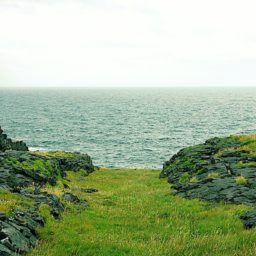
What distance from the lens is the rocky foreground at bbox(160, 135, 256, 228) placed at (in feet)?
71.3

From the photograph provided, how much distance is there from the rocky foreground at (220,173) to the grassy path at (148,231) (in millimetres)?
1514

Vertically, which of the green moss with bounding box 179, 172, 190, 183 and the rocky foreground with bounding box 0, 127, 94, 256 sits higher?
the rocky foreground with bounding box 0, 127, 94, 256

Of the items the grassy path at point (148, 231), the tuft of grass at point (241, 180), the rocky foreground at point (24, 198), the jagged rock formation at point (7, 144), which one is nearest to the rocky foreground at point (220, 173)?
the tuft of grass at point (241, 180)

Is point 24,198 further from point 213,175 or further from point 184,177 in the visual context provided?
point 184,177

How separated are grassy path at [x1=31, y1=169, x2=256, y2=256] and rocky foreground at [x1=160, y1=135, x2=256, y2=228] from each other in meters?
1.51

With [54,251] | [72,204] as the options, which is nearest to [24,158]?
[72,204]

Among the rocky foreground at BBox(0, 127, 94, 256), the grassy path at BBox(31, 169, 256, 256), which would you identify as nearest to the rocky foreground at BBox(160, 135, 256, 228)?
the grassy path at BBox(31, 169, 256, 256)

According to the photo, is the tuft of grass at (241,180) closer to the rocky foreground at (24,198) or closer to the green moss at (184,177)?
the green moss at (184,177)

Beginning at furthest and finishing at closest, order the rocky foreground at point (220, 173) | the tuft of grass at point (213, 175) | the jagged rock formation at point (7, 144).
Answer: the jagged rock formation at point (7, 144) → the tuft of grass at point (213, 175) → the rocky foreground at point (220, 173)

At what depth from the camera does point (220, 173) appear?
27.9 meters

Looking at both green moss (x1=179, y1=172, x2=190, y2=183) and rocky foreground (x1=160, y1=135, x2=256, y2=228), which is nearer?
rocky foreground (x1=160, y1=135, x2=256, y2=228)


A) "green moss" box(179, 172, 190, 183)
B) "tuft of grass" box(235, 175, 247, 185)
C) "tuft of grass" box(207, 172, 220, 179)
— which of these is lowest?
"green moss" box(179, 172, 190, 183)

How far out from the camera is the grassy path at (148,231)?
12.0 meters

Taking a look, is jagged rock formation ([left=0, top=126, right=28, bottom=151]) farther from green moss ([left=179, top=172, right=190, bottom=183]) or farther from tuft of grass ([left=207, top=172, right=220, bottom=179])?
tuft of grass ([left=207, top=172, right=220, bottom=179])
